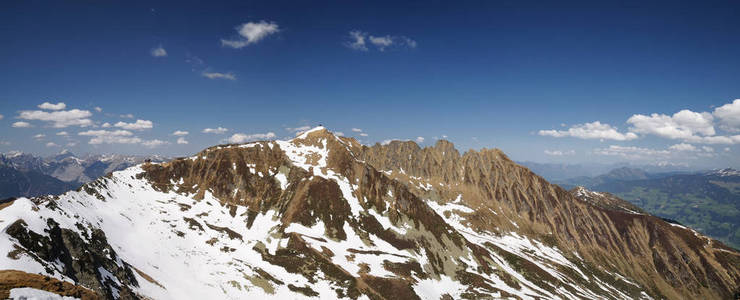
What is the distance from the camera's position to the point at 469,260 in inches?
6772

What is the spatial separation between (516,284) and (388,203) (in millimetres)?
79724

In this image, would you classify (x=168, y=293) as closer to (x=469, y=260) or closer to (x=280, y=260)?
(x=280, y=260)

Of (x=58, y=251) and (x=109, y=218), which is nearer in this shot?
(x=58, y=251)

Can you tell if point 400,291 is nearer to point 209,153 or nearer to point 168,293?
point 168,293

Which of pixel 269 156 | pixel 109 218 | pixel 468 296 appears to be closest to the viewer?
pixel 109 218

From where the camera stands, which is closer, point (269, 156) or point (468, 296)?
point (468, 296)

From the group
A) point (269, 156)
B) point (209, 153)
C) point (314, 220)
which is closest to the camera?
point (314, 220)

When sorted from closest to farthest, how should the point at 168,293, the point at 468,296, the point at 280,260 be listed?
the point at 168,293 < the point at 280,260 < the point at 468,296

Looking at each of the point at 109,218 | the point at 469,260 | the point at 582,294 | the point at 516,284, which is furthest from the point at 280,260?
the point at 582,294

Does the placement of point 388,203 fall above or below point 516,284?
above

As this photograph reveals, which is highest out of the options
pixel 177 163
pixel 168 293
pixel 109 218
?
pixel 177 163

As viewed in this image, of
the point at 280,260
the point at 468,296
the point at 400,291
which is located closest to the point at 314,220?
the point at 280,260

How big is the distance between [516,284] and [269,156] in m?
160

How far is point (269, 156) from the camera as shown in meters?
199
